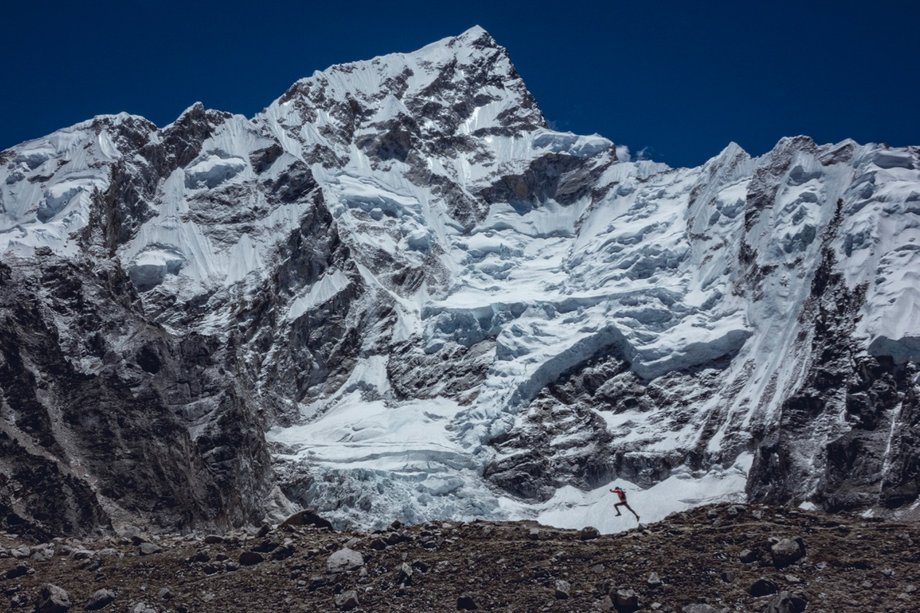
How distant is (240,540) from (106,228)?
139 meters

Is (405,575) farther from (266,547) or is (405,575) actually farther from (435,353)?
(435,353)

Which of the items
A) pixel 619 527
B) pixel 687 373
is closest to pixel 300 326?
pixel 687 373

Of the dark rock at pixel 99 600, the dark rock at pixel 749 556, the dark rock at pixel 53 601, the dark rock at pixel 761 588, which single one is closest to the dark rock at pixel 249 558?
the dark rock at pixel 99 600

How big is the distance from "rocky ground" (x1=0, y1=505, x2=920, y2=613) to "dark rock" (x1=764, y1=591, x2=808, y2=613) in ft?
0.10

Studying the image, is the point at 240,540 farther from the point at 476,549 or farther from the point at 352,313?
the point at 352,313

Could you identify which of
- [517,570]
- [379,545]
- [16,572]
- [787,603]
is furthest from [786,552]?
[16,572]

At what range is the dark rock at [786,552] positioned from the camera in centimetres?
2162

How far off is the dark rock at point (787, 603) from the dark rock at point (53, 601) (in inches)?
569

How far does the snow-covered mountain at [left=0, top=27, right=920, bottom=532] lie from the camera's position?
10400 cm

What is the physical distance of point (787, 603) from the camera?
1959cm

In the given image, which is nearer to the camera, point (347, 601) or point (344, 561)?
point (347, 601)

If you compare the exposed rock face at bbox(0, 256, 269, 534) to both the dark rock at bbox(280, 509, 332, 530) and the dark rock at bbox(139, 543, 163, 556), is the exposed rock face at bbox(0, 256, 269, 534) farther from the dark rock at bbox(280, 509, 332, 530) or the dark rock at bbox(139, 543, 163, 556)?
the dark rock at bbox(139, 543, 163, 556)

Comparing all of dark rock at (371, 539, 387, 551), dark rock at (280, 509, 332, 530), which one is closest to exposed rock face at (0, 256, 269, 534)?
dark rock at (280, 509, 332, 530)

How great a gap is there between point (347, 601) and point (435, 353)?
151 metres
